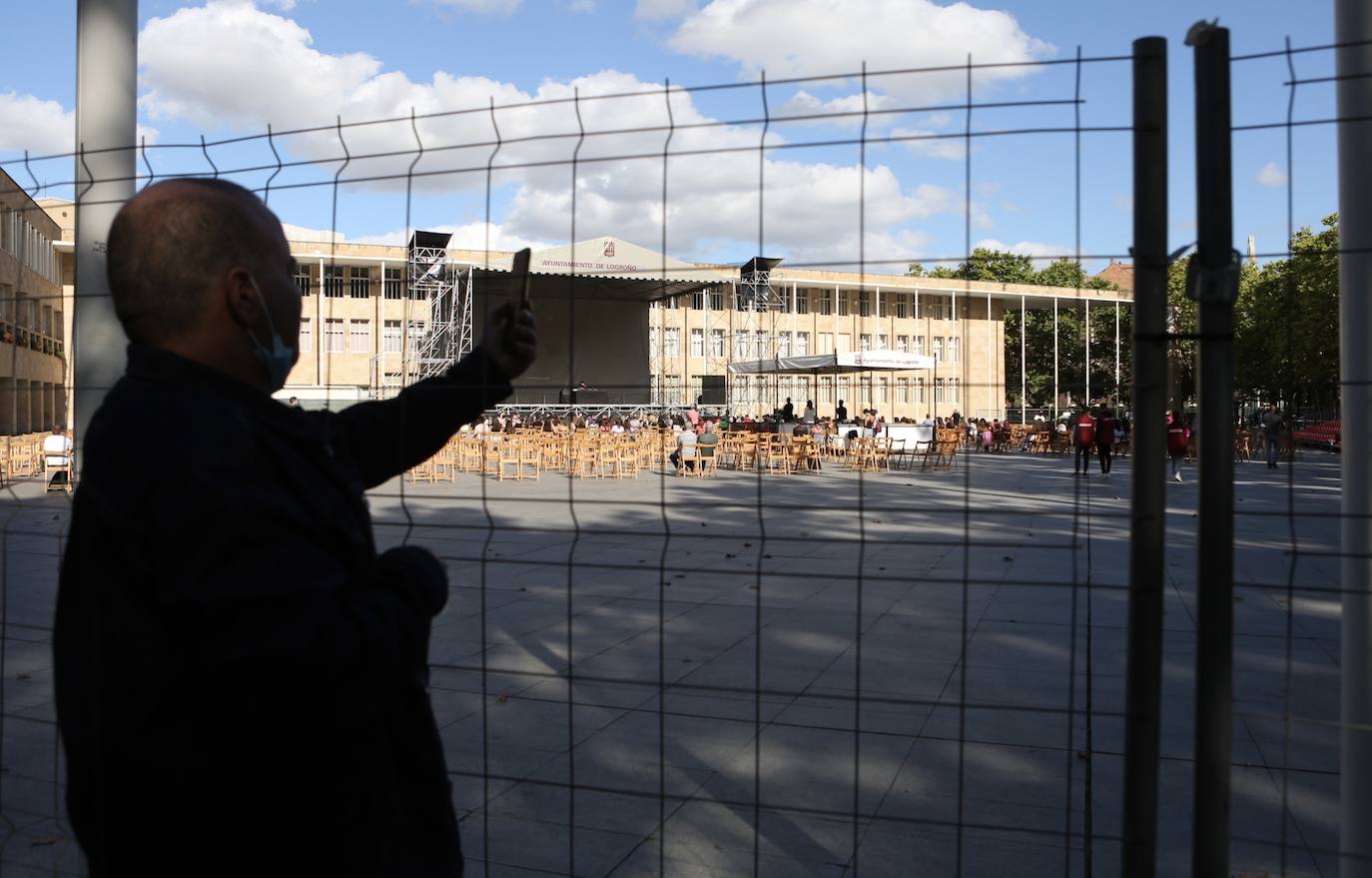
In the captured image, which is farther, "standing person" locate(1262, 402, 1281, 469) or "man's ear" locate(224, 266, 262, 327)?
"standing person" locate(1262, 402, 1281, 469)

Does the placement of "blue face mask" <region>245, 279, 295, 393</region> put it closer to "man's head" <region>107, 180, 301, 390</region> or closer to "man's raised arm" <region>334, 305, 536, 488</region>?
"man's head" <region>107, 180, 301, 390</region>

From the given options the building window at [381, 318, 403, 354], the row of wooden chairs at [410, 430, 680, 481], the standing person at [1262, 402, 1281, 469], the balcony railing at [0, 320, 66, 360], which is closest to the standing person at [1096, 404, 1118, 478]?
the standing person at [1262, 402, 1281, 469]

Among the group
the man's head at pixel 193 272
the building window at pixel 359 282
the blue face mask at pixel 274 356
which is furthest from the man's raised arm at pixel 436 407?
the building window at pixel 359 282

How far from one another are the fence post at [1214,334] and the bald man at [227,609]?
4.10 ft

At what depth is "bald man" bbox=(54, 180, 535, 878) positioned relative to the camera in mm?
1215

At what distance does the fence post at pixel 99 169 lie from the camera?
9.62 ft

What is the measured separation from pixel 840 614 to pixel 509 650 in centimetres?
221

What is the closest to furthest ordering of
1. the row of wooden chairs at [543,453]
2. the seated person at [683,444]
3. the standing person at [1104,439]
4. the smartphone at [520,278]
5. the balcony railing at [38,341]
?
1. the smartphone at [520,278]
2. the balcony railing at [38,341]
3. the seated person at [683,444]
4. the row of wooden chairs at [543,453]
5. the standing person at [1104,439]

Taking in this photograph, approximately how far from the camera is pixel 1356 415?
2.28m

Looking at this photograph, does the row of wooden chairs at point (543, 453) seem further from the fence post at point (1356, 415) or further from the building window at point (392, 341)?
the fence post at point (1356, 415)

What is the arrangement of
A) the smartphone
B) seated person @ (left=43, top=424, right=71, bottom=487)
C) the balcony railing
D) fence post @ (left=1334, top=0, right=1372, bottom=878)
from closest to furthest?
the smartphone < fence post @ (left=1334, top=0, right=1372, bottom=878) < the balcony railing < seated person @ (left=43, top=424, right=71, bottom=487)

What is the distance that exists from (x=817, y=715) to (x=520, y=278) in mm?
3333

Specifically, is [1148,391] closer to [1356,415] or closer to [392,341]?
[1356,415]

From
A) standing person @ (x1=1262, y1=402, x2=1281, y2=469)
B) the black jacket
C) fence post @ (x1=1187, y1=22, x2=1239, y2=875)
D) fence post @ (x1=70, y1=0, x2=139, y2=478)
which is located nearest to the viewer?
the black jacket
